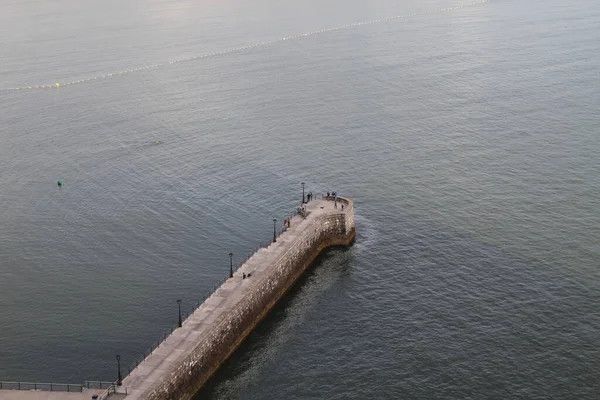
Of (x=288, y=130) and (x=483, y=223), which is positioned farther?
(x=288, y=130)

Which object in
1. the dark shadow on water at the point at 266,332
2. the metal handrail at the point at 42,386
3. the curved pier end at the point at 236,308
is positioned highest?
the curved pier end at the point at 236,308

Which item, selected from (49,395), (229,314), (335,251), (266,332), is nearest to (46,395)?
(49,395)

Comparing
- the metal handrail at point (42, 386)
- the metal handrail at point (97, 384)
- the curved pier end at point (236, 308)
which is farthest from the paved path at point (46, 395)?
the curved pier end at point (236, 308)

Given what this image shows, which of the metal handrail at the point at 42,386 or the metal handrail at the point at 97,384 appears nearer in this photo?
the metal handrail at the point at 97,384

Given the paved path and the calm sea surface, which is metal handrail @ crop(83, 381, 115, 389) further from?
the calm sea surface

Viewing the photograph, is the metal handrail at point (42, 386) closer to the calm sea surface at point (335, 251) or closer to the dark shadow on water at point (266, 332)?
the calm sea surface at point (335, 251)

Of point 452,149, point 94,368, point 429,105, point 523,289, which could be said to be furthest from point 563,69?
point 94,368

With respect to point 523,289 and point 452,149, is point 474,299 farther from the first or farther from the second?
point 452,149
